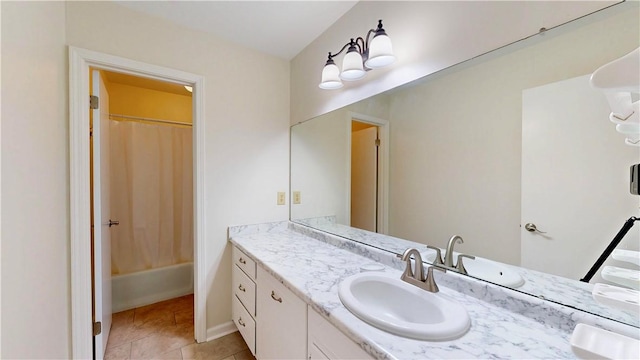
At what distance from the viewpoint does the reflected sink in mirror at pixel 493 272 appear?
90 cm

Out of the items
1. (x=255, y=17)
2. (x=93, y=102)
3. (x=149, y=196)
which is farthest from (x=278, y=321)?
(x=149, y=196)

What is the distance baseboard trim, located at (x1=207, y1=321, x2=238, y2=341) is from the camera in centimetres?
184

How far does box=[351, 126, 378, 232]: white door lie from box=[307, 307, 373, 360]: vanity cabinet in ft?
2.26

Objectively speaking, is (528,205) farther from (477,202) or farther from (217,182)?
(217,182)

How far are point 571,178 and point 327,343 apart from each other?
99cm

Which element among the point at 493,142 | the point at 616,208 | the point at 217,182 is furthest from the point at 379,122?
the point at 217,182

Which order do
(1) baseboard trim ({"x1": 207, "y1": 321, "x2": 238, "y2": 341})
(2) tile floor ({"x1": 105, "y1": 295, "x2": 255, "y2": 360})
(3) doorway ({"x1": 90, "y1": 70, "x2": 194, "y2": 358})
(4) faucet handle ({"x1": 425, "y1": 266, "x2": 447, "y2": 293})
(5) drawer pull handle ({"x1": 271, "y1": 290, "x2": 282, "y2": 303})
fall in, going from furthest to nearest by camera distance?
(3) doorway ({"x1": 90, "y1": 70, "x2": 194, "y2": 358}) < (1) baseboard trim ({"x1": 207, "y1": 321, "x2": 238, "y2": 341}) < (2) tile floor ({"x1": 105, "y1": 295, "x2": 255, "y2": 360}) < (5) drawer pull handle ({"x1": 271, "y1": 290, "x2": 282, "y2": 303}) < (4) faucet handle ({"x1": 425, "y1": 266, "x2": 447, "y2": 293})

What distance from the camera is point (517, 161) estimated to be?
36.4 inches

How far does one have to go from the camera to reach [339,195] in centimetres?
177

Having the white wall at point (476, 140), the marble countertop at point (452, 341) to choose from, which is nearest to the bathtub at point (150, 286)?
the marble countertop at point (452, 341)

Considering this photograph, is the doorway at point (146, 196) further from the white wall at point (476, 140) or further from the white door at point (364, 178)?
the white wall at point (476, 140)

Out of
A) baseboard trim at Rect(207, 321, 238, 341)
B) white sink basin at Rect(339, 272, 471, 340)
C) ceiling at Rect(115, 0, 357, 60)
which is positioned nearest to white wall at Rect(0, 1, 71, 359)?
ceiling at Rect(115, 0, 357, 60)

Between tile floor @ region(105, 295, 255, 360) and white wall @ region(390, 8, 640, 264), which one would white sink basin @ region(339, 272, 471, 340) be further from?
tile floor @ region(105, 295, 255, 360)

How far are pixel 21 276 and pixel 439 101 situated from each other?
1791 mm
